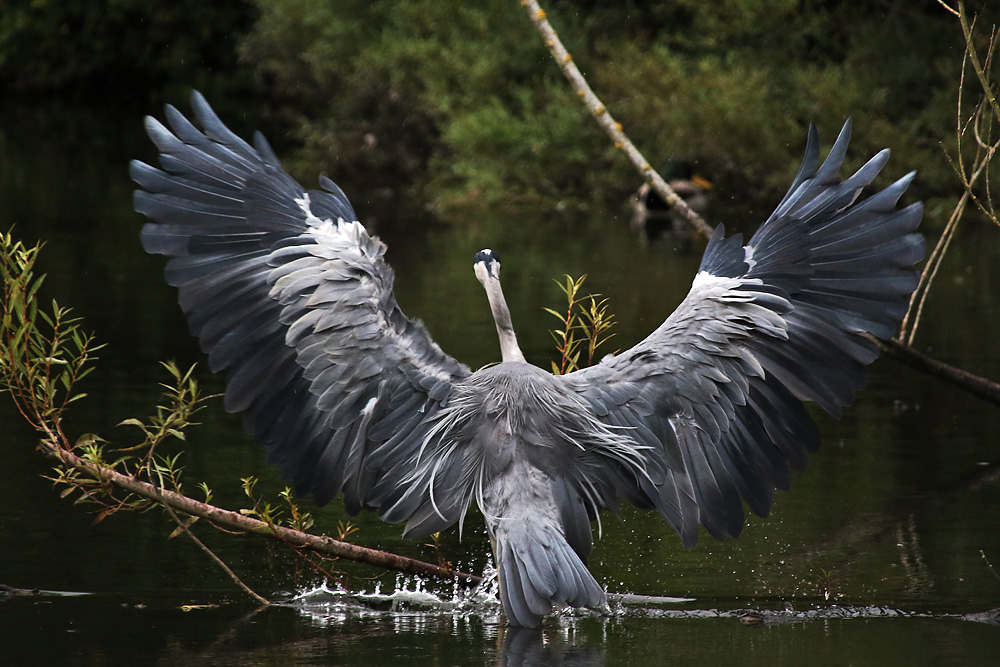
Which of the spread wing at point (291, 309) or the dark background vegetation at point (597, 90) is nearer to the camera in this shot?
the spread wing at point (291, 309)

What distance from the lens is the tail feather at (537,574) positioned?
4.66 m

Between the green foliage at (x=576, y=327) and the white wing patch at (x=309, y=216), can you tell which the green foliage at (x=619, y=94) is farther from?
the white wing patch at (x=309, y=216)

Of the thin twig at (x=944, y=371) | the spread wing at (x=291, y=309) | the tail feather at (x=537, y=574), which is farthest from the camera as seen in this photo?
the thin twig at (x=944, y=371)

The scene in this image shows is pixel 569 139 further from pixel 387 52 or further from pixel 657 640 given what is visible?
pixel 657 640

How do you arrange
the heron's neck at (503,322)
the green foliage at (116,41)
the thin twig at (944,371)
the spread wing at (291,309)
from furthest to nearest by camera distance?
the green foliage at (116,41)
the thin twig at (944,371)
the heron's neck at (503,322)
the spread wing at (291,309)

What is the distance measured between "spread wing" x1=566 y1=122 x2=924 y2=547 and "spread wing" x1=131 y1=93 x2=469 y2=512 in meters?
0.70

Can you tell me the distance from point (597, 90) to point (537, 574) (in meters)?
16.4

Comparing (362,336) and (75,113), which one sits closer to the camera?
(362,336)

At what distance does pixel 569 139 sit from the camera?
19.9 metres

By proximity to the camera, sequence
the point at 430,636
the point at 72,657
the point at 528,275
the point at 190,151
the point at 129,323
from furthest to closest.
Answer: the point at 528,275 → the point at 129,323 → the point at 190,151 → the point at 430,636 → the point at 72,657

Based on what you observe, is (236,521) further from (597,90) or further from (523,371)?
(597,90)

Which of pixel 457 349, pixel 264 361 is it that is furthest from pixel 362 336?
pixel 457 349

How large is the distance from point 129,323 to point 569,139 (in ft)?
33.2

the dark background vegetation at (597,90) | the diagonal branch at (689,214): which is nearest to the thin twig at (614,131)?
the diagonal branch at (689,214)
